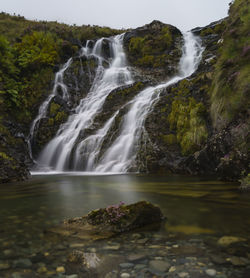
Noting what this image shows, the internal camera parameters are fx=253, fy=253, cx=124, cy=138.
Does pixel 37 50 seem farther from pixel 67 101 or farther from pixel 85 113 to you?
pixel 85 113

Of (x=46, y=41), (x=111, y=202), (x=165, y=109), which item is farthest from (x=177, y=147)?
(x=46, y=41)

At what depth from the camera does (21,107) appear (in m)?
19.7

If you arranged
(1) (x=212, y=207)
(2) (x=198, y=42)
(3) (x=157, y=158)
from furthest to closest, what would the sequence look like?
(2) (x=198, y=42), (3) (x=157, y=158), (1) (x=212, y=207)

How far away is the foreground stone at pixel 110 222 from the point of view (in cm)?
347

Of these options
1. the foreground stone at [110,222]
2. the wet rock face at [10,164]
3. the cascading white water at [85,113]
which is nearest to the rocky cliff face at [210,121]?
the cascading white water at [85,113]

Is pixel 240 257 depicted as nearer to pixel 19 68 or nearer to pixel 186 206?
pixel 186 206

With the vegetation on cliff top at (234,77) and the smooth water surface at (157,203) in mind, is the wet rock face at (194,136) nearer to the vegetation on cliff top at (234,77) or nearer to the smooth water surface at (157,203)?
the vegetation on cliff top at (234,77)

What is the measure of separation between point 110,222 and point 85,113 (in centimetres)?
1737

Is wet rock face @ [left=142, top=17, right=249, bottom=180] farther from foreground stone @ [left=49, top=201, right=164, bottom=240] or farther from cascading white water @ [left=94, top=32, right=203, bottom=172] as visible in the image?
foreground stone @ [left=49, top=201, right=164, bottom=240]

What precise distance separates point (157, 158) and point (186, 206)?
8.47 m

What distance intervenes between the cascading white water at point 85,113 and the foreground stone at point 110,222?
12138mm

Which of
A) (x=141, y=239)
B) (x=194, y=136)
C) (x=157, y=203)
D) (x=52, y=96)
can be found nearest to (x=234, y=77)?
(x=194, y=136)

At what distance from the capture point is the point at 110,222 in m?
3.64

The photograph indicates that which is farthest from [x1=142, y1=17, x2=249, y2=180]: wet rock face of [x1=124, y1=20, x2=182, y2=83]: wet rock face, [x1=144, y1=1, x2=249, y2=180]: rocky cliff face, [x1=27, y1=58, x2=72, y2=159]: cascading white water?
[x1=124, y1=20, x2=182, y2=83]: wet rock face
